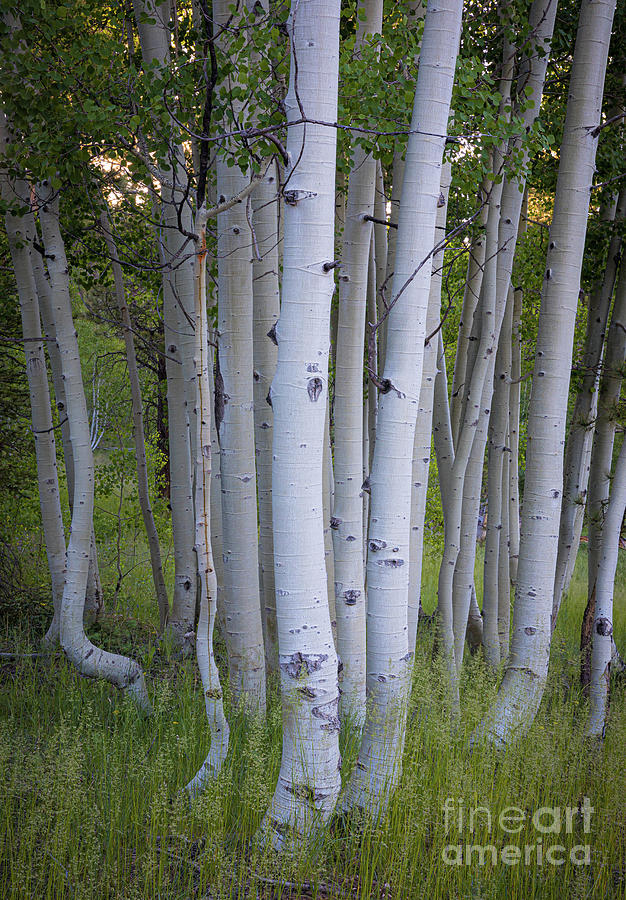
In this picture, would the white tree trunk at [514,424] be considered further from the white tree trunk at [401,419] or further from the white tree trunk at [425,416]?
the white tree trunk at [401,419]

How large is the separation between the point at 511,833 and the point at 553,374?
2.18 m

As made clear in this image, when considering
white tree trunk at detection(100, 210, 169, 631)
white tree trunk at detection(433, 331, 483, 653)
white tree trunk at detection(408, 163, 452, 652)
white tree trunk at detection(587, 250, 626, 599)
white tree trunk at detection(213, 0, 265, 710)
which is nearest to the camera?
white tree trunk at detection(213, 0, 265, 710)

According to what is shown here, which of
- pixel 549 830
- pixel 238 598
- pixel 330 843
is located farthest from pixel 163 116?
pixel 549 830

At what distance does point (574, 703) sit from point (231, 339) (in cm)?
309

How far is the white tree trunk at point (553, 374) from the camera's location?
353cm

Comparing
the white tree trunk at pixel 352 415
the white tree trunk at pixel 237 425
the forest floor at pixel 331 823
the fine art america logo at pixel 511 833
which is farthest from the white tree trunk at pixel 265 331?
the fine art america logo at pixel 511 833

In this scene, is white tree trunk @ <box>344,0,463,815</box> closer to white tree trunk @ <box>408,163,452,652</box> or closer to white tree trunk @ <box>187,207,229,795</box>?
white tree trunk @ <box>187,207,229,795</box>

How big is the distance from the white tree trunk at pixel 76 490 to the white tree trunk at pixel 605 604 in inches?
115

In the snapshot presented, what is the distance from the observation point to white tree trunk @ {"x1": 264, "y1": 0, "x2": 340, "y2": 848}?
2305 mm

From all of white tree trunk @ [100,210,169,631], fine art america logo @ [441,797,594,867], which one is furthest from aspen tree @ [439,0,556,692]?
white tree trunk @ [100,210,169,631]

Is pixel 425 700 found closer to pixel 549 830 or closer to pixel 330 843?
pixel 549 830

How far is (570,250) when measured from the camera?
3.65 metres

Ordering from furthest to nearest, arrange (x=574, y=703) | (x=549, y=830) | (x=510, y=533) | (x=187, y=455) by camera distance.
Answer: (x=510, y=533)
(x=187, y=455)
(x=574, y=703)
(x=549, y=830)

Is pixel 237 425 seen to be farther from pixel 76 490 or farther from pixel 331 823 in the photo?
pixel 331 823
